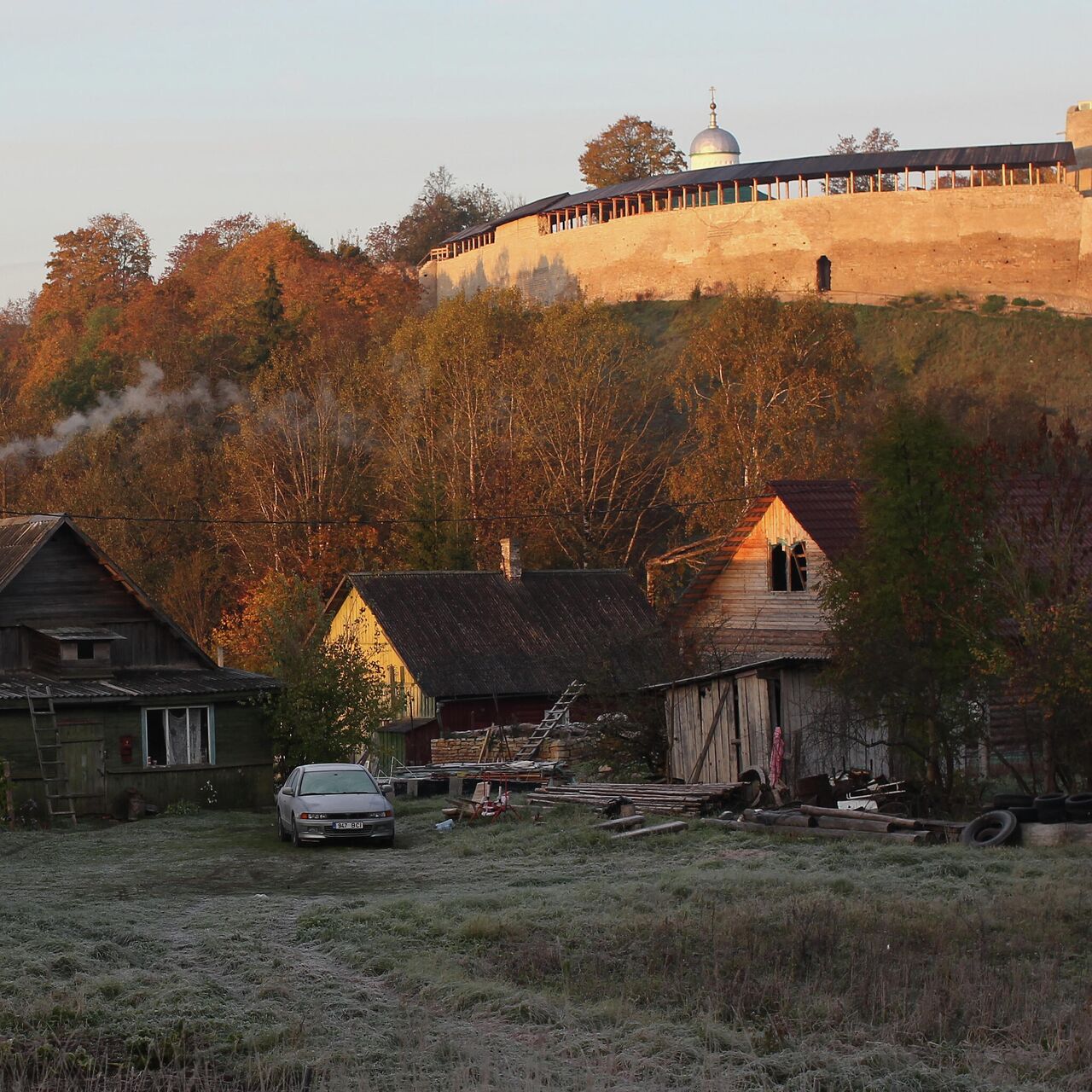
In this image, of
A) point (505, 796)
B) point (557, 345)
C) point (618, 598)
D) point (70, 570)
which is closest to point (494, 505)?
point (557, 345)

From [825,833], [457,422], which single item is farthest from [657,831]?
[457,422]

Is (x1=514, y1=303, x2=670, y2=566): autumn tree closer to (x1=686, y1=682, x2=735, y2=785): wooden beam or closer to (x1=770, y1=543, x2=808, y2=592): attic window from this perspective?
(x1=770, y1=543, x2=808, y2=592): attic window

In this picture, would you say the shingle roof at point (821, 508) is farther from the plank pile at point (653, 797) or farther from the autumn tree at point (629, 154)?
the autumn tree at point (629, 154)

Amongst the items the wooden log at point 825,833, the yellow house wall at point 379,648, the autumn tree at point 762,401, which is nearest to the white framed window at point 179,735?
the yellow house wall at point 379,648

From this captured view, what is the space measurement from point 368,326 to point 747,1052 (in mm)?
76065

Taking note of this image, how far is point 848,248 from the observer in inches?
3206

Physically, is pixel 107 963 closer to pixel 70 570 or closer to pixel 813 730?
pixel 813 730

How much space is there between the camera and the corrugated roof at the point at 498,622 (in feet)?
123

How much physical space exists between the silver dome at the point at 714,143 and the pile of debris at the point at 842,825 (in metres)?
81.3

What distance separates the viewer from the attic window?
33156mm

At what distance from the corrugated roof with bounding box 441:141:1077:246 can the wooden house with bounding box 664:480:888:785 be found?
49916 millimetres

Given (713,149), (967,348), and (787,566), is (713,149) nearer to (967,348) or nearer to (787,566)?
(967,348)

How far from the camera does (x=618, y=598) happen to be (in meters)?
40.7

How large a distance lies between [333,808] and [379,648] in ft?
56.8
